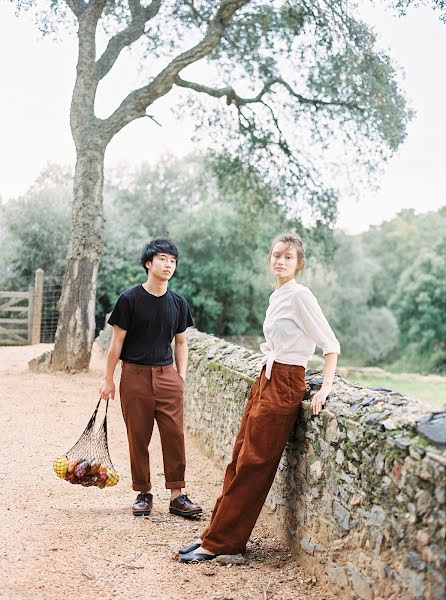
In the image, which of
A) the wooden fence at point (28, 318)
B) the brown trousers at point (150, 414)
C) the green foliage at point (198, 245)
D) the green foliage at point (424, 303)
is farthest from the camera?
the green foliage at point (424, 303)

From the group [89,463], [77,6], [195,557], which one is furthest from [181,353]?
[77,6]

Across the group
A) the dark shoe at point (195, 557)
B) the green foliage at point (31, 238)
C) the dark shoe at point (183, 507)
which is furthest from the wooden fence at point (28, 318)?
the dark shoe at point (195, 557)

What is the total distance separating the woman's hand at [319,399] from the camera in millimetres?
3719

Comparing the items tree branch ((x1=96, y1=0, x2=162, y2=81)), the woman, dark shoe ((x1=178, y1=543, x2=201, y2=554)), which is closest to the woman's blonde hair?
the woman

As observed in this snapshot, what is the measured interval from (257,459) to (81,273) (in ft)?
25.0

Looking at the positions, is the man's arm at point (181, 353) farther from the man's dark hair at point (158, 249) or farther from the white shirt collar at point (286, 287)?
the white shirt collar at point (286, 287)

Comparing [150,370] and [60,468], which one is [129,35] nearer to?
[150,370]

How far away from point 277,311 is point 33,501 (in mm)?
2539

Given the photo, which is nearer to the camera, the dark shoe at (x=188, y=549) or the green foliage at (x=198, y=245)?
the dark shoe at (x=188, y=549)

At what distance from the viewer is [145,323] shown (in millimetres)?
4664

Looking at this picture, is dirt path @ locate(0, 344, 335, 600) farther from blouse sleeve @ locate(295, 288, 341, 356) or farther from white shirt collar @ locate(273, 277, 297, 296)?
white shirt collar @ locate(273, 277, 297, 296)

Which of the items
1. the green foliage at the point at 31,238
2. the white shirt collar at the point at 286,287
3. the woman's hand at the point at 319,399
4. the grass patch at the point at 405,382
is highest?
the green foliage at the point at 31,238

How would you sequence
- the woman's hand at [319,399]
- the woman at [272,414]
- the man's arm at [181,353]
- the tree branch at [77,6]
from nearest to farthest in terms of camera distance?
the woman's hand at [319,399] < the woman at [272,414] < the man's arm at [181,353] < the tree branch at [77,6]

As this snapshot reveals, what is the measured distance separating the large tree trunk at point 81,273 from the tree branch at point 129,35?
1735 mm
